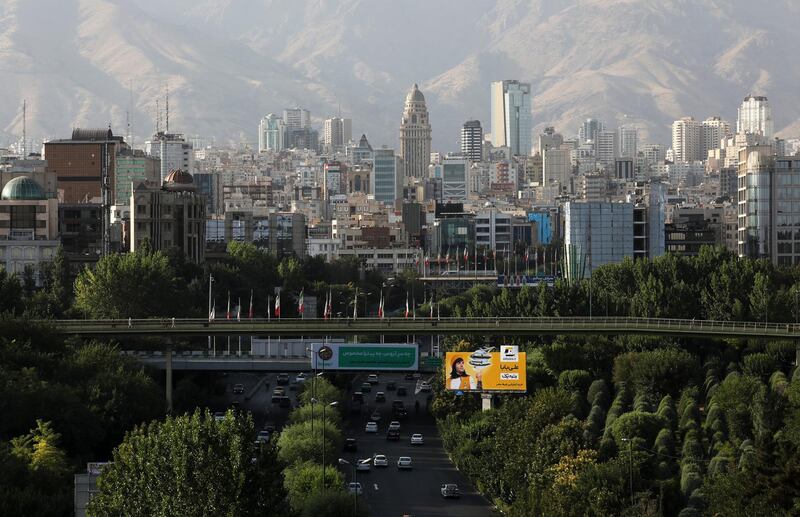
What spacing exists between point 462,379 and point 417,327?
7.13 m

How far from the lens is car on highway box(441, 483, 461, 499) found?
7777 centimetres

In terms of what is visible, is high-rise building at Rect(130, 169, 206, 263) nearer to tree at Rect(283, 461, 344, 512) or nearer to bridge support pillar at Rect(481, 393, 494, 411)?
bridge support pillar at Rect(481, 393, 494, 411)

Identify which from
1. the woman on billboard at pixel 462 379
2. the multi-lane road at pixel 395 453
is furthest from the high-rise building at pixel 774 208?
the woman on billboard at pixel 462 379

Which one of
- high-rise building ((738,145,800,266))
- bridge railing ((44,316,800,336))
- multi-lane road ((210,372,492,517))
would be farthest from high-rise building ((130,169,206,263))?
bridge railing ((44,316,800,336))

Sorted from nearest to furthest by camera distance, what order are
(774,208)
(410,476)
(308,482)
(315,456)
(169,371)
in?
1. (308,482)
2. (315,456)
3. (410,476)
4. (169,371)
5. (774,208)

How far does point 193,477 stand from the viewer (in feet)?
194

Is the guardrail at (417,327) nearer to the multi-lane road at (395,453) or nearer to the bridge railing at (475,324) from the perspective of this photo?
the bridge railing at (475,324)

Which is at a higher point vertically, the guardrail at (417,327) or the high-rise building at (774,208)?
the high-rise building at (774,208)

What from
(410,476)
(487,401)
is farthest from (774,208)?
(410,476)

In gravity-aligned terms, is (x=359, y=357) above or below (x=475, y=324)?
below

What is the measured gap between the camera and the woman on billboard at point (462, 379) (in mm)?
94000

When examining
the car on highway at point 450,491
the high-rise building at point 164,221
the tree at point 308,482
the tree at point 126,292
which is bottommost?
the car on highway at point 450,491

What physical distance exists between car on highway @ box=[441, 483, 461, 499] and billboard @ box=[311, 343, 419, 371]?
22.2 meters

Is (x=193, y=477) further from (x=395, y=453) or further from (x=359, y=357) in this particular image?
(x=359, y=357)
